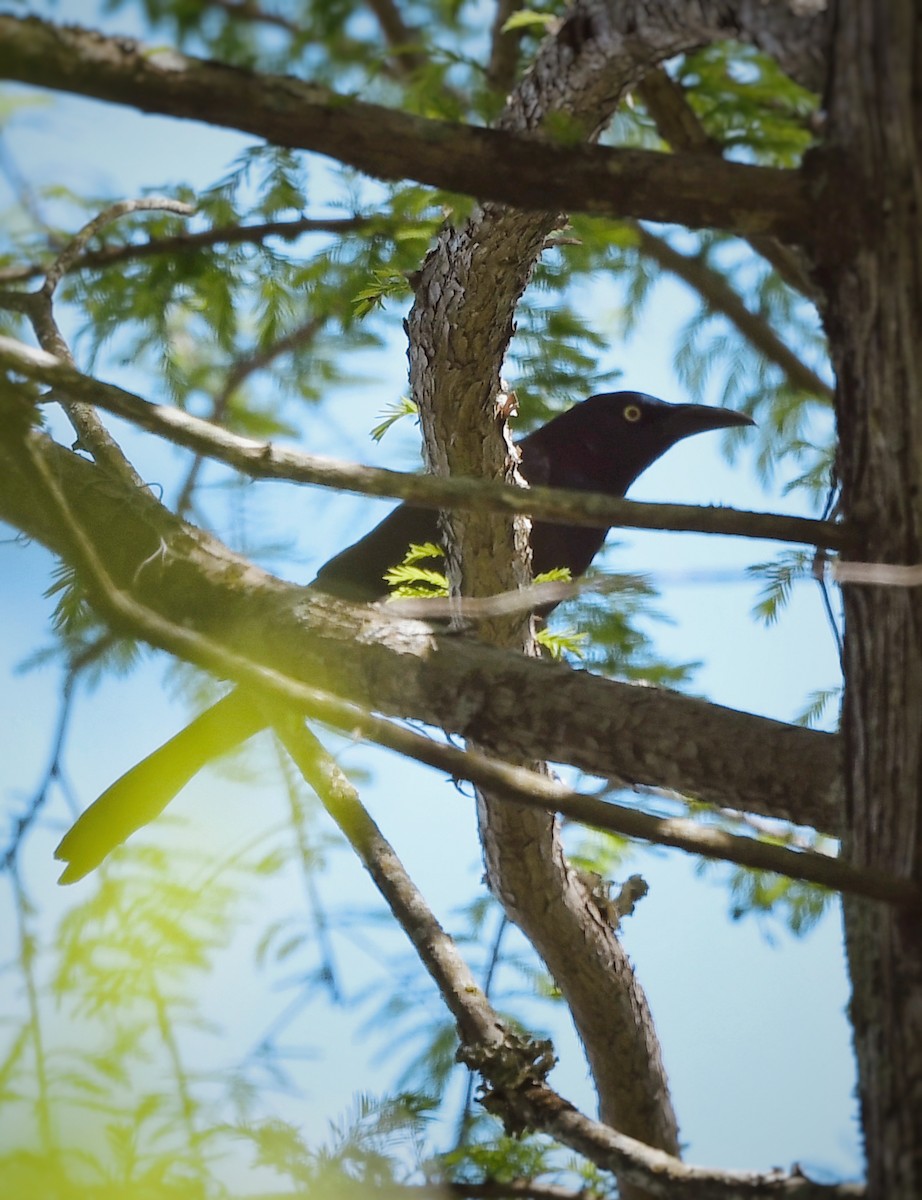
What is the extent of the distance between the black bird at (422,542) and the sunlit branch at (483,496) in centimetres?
156

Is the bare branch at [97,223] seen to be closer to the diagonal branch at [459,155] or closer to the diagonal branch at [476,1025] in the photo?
the diagonal branch at [476,1025]

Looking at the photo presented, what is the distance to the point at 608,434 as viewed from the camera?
3.68 meters

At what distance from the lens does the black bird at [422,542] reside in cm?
282

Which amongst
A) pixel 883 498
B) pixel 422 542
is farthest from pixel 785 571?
pixel 422 542

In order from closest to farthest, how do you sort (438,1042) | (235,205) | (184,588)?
1. (184,588)
2. (235,205)
3. (438,1042)

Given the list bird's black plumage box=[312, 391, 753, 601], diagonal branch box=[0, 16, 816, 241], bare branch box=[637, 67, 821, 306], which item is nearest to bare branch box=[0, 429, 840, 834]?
diagonal branch box=[0, 16, 816, 241]

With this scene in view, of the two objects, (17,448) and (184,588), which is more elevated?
(184,588)

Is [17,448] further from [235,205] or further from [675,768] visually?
[235,205]

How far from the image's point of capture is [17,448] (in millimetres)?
1415

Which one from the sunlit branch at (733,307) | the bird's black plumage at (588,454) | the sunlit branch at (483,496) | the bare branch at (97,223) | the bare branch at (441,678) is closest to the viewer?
the sunlit branch at (483,496)

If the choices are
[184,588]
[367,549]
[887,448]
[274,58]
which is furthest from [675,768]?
[367,549]

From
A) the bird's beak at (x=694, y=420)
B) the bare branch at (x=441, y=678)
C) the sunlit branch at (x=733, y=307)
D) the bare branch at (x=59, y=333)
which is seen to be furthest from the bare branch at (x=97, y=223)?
the sunlit branch at (x=733, y=307)

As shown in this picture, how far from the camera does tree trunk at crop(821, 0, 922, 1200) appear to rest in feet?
4.05

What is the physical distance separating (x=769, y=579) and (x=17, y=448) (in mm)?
1196
